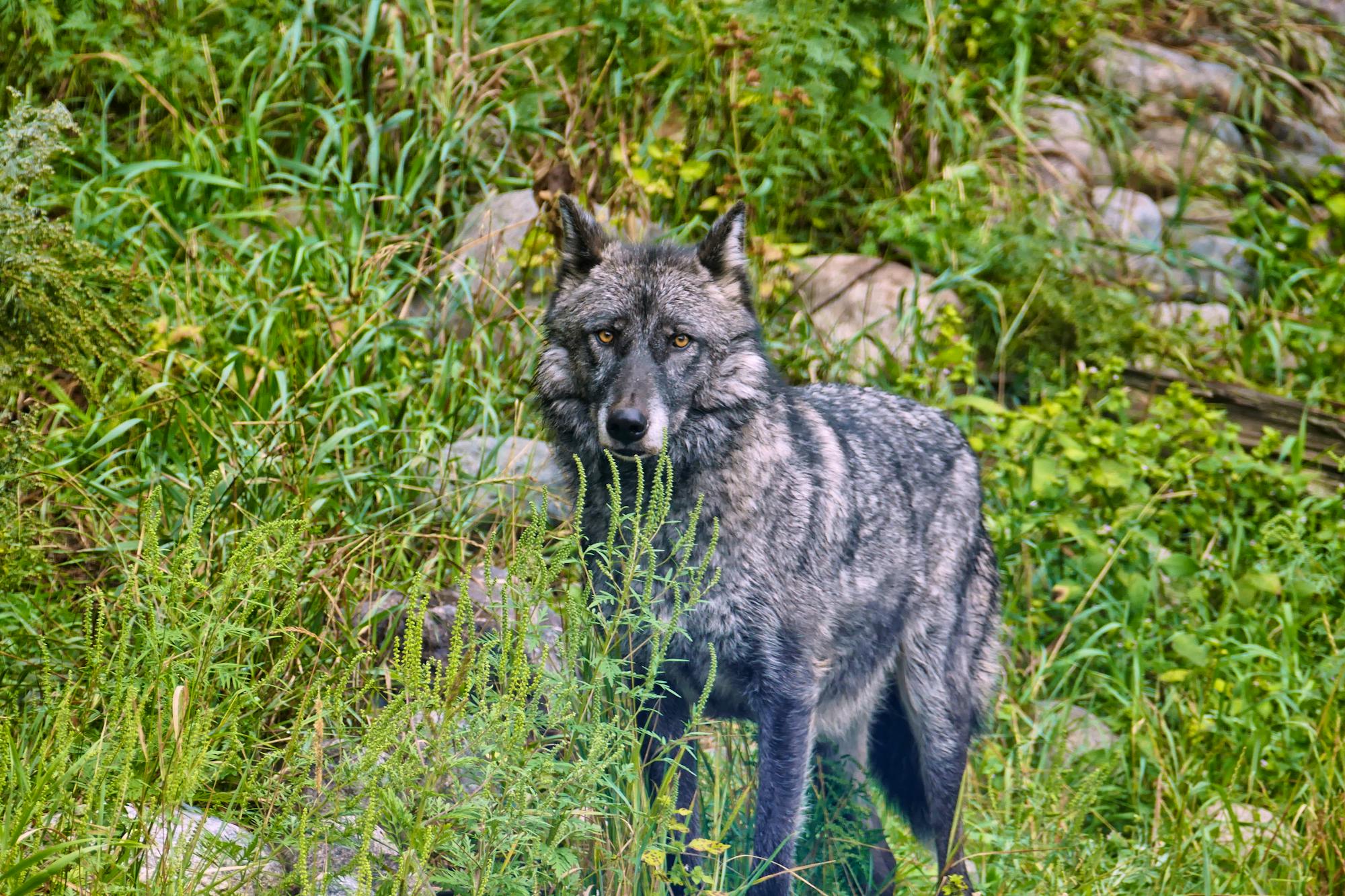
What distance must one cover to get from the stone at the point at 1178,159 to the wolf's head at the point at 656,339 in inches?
215

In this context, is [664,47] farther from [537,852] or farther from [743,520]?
[537,852]

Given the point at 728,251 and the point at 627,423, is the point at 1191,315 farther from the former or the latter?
the point at 627,423

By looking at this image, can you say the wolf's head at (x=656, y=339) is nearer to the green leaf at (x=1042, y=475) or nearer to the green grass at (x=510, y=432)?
the green grass at (x=510, y=432)

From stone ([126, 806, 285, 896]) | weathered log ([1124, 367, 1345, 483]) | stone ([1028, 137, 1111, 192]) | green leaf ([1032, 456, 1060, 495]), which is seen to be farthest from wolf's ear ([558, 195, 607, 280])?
stone ([1028, 137, 1111, 192])

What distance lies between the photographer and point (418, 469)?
5152 mm

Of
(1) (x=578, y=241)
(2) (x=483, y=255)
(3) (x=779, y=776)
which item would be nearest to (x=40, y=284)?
(1) (x=578, y=241)

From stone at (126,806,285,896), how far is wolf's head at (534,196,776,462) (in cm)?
151

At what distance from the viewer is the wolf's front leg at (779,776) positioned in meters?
3.74

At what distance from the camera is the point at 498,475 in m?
5.20

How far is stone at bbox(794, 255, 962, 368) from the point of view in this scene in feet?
21.8

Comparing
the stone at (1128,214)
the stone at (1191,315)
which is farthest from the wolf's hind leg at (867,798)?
the stone at (1128,214)

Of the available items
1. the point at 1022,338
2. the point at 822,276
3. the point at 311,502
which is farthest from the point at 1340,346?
the point at 311,502

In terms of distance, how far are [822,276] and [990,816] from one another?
3.43 m

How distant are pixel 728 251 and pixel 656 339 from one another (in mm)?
482
